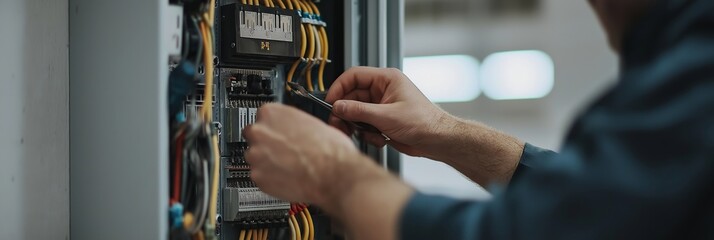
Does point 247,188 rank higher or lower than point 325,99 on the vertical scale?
lower

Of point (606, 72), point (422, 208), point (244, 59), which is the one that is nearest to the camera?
point (422, 208)

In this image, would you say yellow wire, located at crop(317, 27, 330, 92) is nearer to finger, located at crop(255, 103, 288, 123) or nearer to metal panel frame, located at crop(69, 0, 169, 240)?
metal panel frame, located at crop(69, 0, 169, 240)

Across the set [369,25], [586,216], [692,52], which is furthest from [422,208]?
[369,25]

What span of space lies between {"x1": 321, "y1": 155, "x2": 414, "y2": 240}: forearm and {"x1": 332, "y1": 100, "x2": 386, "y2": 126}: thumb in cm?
50

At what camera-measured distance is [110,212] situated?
4.18ft

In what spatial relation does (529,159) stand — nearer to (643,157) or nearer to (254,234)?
(254,234)

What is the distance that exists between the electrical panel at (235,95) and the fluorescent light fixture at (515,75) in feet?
7.78

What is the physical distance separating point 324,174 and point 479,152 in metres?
0.64

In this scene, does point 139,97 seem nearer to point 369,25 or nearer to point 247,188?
point 247,188

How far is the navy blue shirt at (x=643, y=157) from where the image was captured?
0.68 metres

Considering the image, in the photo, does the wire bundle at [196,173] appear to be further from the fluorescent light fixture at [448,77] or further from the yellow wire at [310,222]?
the fluorescent light fixture at [448,77]

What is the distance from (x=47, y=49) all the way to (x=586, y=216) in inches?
40.3

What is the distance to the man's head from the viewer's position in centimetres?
76

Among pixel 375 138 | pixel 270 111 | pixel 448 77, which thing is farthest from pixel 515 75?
pixel 270 111
